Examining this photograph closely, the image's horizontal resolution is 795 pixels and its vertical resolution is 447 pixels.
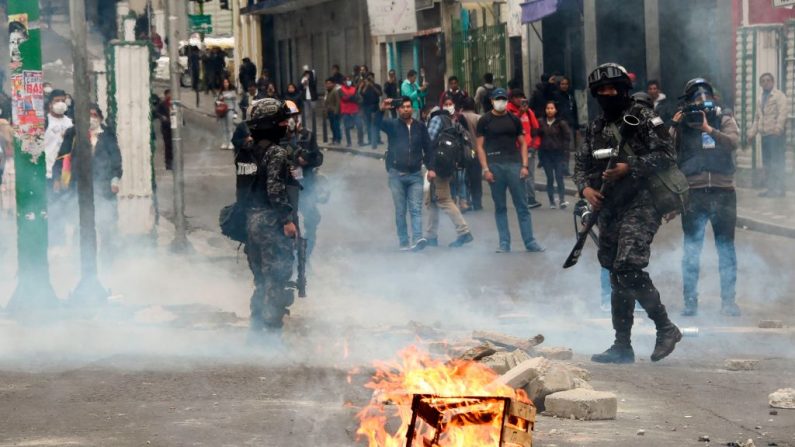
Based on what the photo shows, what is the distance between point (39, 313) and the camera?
10836mm

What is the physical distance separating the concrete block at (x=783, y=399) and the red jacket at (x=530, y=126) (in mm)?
11098

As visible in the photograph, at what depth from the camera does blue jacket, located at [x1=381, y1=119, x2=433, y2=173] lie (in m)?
15.1

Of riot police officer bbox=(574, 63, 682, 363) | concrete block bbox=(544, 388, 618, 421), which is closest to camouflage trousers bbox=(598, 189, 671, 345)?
riot police officer bbox=(574, 63, 682, 363)

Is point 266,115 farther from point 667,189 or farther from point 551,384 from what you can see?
point 551,384

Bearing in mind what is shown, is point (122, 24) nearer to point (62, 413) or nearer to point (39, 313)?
point (39, 313)

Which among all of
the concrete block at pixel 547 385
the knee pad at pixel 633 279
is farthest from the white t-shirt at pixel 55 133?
the concrete block at pixel 547 385

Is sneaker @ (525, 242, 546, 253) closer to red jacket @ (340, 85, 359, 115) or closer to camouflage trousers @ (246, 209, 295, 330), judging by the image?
camouflage trousers @ (246, 209, 295, 330)

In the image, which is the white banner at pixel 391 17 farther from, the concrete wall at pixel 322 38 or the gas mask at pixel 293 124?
the gas mask at pixel 293 124

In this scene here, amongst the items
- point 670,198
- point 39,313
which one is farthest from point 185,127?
point 670,198

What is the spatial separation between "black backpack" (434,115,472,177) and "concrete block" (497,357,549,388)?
8604 millimetres

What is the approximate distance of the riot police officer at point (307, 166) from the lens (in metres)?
11.8

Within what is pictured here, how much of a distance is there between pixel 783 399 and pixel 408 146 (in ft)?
28.0

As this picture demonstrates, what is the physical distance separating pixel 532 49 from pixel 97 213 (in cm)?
1811

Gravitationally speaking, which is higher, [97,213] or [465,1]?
[465,1]
